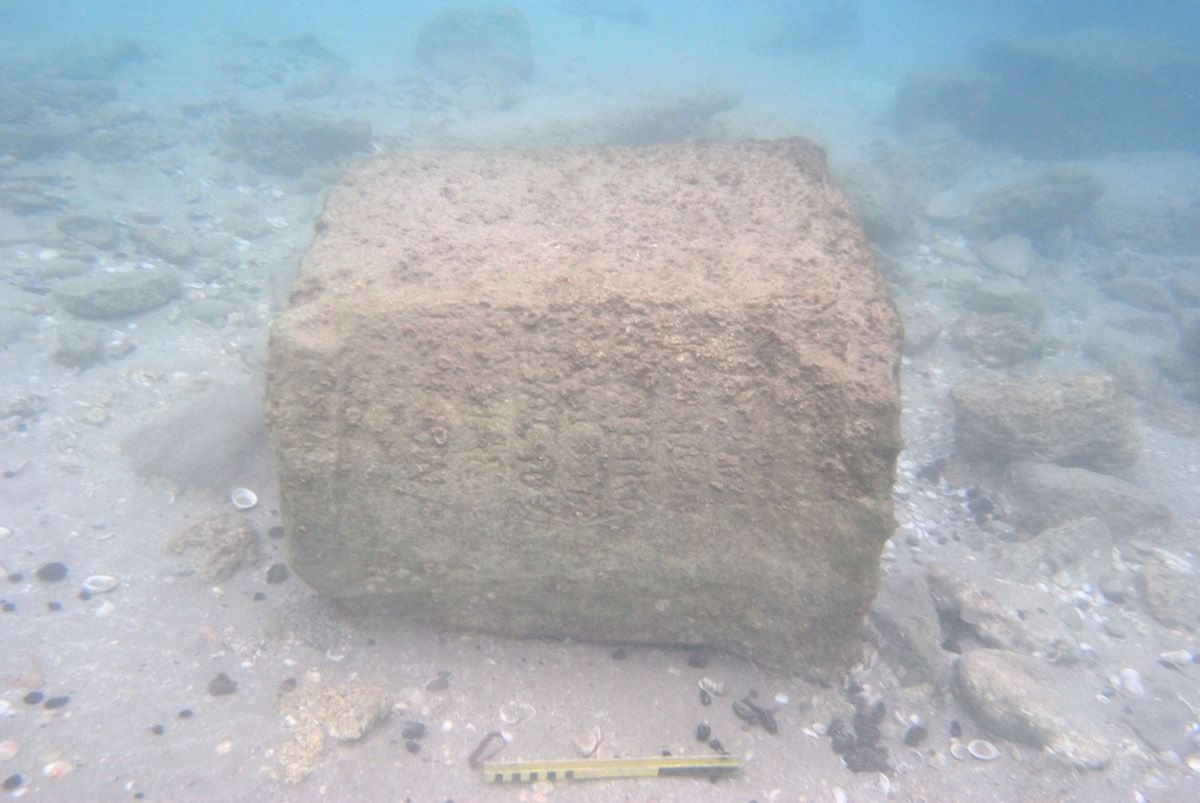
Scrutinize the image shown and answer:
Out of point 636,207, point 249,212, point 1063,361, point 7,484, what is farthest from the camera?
point 249,212

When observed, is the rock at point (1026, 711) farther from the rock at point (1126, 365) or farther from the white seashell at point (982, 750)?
the rock at point (1126, 365)

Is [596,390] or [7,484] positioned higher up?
[596,390]

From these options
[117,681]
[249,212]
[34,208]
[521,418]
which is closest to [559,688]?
[521,418]

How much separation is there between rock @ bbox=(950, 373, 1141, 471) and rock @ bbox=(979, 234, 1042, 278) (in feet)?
17.5

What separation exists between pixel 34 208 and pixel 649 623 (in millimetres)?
10844

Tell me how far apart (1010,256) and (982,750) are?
9806 mm

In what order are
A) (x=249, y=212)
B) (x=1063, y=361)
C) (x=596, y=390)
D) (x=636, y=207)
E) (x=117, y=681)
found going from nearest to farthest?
(x=596, y=390)
(x=117, y=681)
(x=636, y=207)
(x=1063, y=361)
(x=249, y=212)

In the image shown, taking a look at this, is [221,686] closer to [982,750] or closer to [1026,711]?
[982,750]

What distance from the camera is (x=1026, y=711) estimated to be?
3.46m

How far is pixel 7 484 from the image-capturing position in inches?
175

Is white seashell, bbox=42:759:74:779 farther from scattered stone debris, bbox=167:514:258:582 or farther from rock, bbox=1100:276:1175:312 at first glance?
rock, bbox=1100:276:1175:312

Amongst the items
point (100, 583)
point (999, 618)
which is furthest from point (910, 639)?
point (100, 583)

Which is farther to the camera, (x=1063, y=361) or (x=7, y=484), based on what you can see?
(x=1063, y=361)

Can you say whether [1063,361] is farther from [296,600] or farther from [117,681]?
[117,681]
